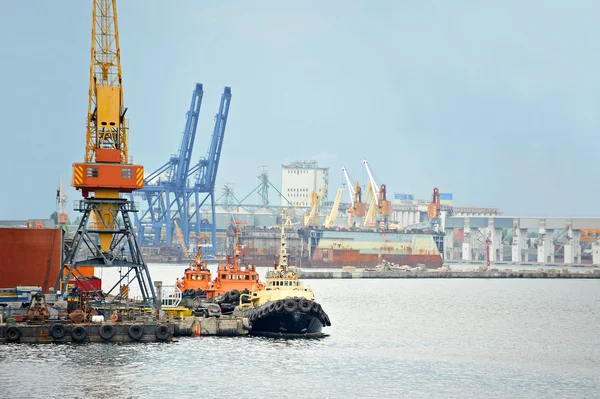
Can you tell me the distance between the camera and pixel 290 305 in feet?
197

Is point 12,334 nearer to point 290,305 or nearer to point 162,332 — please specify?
point 162,332

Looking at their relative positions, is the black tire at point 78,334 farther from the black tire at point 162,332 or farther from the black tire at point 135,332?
the black tire at point 162,332

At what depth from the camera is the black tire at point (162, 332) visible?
5559 centimetres

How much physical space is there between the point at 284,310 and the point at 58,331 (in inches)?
486

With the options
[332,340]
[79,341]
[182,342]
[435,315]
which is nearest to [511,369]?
[332,340]

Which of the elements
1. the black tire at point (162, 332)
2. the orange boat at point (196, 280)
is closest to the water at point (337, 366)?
the black tire at point (162, 332)

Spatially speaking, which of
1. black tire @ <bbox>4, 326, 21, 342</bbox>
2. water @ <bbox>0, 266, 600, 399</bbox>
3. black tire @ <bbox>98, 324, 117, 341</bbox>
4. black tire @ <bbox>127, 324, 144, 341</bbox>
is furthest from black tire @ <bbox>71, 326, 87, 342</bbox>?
black tire @ <bbox>4, 326, 21, 342</bbox>

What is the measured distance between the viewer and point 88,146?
65.2 m

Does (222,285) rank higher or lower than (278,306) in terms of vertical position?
higher

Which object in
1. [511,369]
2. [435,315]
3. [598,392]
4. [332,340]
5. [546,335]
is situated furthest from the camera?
[435,315]

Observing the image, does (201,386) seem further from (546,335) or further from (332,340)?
(546,335)

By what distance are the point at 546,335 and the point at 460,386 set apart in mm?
26770

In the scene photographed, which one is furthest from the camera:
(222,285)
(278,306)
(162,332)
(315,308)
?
(222,285)

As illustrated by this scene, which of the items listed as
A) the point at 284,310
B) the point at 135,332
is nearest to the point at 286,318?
the point at 284,310
